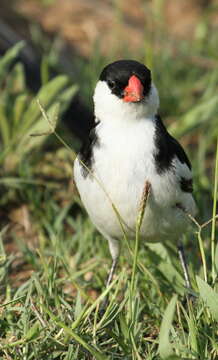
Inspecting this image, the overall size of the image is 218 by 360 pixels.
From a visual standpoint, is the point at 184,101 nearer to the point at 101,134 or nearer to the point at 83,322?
the point at 101,134

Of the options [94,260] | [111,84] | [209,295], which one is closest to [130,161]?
[111,84]

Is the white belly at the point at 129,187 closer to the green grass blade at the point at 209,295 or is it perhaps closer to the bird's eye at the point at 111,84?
the bird's eye at the point at 111,84

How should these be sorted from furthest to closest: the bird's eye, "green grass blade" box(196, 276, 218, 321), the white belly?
the bird's eye, the white belly, "green grass blade" box(196, 276, 218, 321)

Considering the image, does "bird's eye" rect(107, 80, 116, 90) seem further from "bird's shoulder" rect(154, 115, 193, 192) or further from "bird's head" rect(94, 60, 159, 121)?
"bird's shoulder" rect(154, 115, 193, 192)

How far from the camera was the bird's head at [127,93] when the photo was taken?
291cm

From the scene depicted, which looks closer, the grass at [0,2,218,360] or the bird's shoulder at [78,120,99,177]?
the grass at [0,2,218,360]

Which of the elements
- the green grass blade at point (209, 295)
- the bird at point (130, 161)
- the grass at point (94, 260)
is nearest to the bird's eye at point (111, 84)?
the bird at point (130, 161)

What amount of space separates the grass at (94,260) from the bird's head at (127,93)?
0.93 ft

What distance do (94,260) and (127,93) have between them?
98 cm

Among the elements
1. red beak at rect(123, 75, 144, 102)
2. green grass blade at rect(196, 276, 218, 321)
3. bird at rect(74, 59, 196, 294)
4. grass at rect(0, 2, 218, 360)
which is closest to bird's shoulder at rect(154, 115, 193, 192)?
bird at rect(74, 59, 196, 294)

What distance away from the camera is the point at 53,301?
2965mm

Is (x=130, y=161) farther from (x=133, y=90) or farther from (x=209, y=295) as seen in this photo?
(x=209, y=295)

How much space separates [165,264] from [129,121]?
2.60ft

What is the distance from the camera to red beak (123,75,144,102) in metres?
2.88
